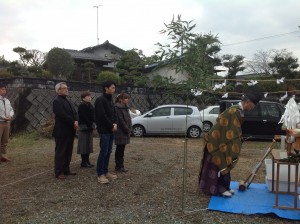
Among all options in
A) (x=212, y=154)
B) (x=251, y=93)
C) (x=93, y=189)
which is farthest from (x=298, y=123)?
(x=93, y=189)

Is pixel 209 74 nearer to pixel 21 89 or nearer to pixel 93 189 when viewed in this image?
pixel 93 189

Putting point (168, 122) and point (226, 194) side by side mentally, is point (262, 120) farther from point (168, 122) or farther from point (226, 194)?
point (226, 194)

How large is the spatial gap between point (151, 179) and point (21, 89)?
7980 mm

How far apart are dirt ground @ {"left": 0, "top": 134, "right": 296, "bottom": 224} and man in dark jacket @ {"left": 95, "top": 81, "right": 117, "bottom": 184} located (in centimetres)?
33

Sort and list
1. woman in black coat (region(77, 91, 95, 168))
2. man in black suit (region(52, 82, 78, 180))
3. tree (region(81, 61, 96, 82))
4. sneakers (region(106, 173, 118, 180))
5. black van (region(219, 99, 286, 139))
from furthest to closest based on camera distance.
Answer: tree (region(81, 61, 96, 82)) < black van (region(219, 99, 286, 139)) < woman in black coat (region(77, 91, 95, 168)) < sneakers (region(106, 173, 118, 180)) < man in black suit (region(52, 82, 78, 180))

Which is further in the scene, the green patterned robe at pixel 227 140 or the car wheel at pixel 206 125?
the car wheel at pixel 206 125

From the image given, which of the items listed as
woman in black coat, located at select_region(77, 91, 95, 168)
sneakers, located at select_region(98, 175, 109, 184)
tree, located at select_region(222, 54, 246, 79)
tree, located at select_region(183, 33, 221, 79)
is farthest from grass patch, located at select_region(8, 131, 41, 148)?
tree, located at select_region(222, 54, 246, 79)

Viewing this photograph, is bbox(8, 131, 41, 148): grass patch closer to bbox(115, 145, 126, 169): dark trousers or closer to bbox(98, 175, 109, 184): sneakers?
bbox(115, 145, 126, 169): dark trousers

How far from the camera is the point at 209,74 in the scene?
4461 mm

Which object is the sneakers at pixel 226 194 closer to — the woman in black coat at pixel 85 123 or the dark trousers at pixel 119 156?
the dark trousers at pixel 119 156

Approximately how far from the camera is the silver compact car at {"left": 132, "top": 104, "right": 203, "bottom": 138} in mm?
13117

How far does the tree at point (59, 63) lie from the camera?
67.8 feet

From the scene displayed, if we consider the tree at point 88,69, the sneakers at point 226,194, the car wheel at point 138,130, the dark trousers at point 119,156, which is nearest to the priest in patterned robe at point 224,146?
the sneakers at point 226,194

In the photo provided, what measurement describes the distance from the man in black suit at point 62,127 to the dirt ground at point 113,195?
356 mm
